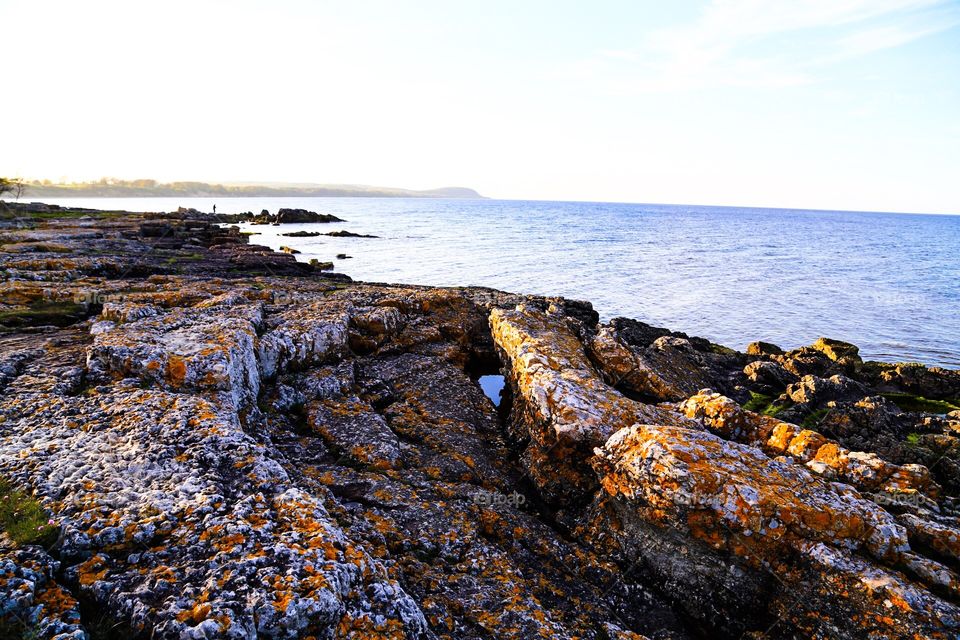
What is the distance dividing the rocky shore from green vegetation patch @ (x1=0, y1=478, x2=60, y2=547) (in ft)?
0.11

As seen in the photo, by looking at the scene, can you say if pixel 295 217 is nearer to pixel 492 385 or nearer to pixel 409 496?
pixel 492 385

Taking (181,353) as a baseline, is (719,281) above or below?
below

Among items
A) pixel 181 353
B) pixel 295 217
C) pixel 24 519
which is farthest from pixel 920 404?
pixel 295 217

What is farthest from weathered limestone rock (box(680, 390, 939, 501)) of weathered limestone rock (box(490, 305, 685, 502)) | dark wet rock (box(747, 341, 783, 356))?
dark wet rock (box(747, 341, 783, 356))

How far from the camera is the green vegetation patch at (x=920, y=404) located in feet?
64.6

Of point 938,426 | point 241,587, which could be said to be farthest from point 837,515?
point 938,426

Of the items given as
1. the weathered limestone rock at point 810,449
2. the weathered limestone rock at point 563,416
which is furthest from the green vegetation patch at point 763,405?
the weathered limestone rock at point 563,416

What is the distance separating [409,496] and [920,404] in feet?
77.6

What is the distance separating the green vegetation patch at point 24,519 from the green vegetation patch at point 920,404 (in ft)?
89.1

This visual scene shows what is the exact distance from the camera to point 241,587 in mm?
5062

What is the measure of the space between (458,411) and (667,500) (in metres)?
5.87

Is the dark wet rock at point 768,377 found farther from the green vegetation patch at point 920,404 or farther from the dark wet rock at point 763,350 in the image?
the dark wet rock at point 763,350

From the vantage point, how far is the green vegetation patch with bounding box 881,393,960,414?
19703mm

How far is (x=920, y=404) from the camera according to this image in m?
20.1
